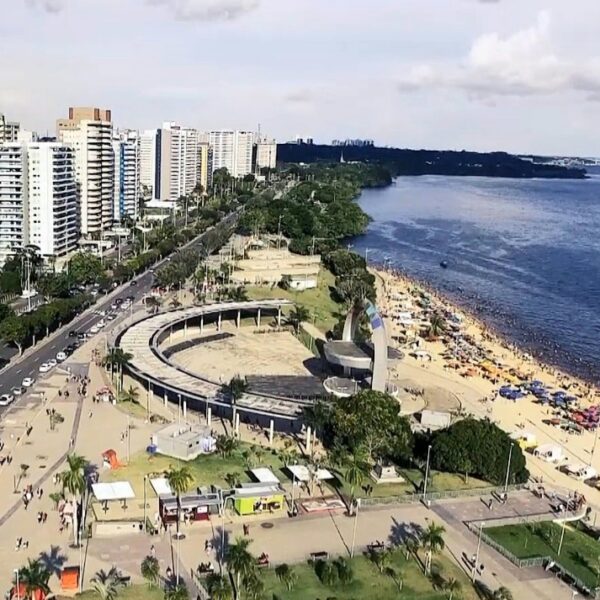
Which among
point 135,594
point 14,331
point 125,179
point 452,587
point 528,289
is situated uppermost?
point 125,179

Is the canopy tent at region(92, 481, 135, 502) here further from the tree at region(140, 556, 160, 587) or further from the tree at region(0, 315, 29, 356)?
the tree at region(0, 315, 29, 356)

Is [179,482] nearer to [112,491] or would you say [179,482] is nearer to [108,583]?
[112,491]

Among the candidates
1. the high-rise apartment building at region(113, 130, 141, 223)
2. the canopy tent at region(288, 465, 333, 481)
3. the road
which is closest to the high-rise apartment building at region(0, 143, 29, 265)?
the road

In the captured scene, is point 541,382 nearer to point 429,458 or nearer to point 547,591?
point 429,458

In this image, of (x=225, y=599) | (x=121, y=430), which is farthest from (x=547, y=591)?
(x=121, y=430)

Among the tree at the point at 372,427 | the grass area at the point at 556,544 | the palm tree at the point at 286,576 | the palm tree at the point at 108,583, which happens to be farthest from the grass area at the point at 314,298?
the palm tree at the point at 108,583

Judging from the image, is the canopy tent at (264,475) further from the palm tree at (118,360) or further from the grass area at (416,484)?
the palm tree at (118,360)

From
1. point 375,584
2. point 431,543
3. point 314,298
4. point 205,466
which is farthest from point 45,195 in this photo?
point 375,584
